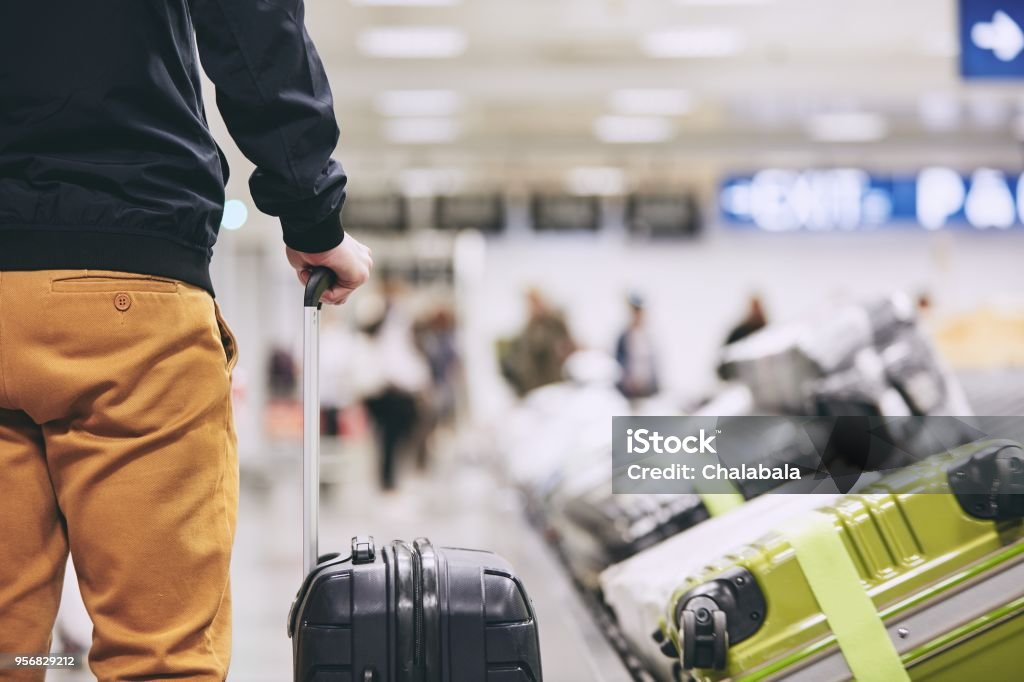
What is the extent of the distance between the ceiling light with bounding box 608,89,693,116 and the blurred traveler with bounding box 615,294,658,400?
112 inches

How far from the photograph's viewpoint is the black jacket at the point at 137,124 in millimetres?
1302

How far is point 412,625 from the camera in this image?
166cm

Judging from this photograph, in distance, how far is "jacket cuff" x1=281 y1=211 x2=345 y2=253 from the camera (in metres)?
1.48

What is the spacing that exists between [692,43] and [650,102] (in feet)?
6.97

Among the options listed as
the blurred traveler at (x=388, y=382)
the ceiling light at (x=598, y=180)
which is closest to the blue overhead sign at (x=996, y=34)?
the blurred traveler at (x=388, y=382)

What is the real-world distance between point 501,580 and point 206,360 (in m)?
0.59

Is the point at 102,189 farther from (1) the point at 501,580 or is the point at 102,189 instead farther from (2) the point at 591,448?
(2) the point at 591,448

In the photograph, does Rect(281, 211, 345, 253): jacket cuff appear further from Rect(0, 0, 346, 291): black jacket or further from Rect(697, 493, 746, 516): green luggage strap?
Rect(697, 493, 746, 516): green luggage strap

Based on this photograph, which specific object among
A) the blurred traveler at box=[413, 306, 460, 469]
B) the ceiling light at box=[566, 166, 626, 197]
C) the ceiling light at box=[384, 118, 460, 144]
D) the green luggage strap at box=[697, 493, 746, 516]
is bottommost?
the blurred traveler at box=[413, 306, 460, 469]

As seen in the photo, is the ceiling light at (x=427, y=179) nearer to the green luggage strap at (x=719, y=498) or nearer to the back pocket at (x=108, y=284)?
the green luggage strap at (x=719, y=498)

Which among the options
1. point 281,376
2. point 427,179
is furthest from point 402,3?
point 427,179

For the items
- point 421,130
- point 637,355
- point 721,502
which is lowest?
point 637,355

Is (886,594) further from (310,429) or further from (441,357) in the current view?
(441,357)

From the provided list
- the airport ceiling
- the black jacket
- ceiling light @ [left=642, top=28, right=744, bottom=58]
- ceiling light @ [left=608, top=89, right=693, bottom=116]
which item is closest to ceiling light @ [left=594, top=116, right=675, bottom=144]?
the airport ceiling
